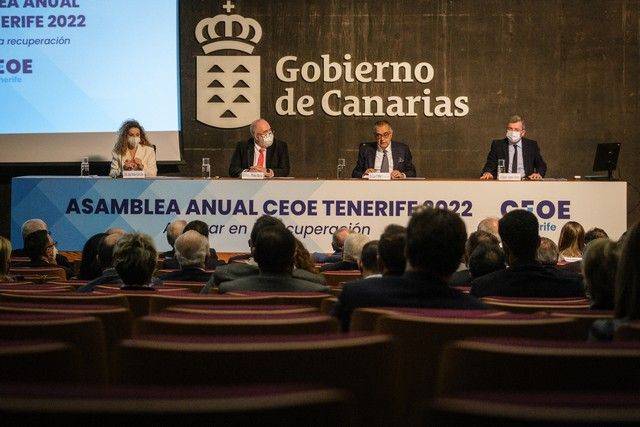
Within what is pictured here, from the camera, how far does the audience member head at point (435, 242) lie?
2.99 meters

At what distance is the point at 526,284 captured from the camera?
4246 millimetres

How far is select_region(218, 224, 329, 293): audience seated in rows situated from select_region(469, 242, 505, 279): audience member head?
1030 mm

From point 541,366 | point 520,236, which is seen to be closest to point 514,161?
point 520,236

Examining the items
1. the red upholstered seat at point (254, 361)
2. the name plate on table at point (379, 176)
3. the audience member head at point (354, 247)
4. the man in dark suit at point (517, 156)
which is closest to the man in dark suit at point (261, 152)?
the name plate on table at point (379, 176)

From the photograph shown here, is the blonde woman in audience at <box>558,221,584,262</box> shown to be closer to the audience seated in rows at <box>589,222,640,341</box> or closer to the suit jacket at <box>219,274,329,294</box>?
the suit jacket at <box>219,274,329,294</box>

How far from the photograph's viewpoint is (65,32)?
11281 millimetres

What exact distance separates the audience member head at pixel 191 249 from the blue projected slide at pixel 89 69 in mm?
6297

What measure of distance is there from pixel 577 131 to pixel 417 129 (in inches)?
73.4

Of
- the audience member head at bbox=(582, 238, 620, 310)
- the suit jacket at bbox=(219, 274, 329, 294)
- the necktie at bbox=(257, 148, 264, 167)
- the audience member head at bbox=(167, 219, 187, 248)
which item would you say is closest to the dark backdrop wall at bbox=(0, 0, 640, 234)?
the necktie at bbox=(257, 148, 264, 167)

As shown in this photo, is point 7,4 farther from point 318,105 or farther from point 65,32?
point 318,105

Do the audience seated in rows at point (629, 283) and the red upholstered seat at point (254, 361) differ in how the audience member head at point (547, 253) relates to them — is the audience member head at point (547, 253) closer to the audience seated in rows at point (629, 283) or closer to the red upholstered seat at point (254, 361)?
the audience seated in rows at point (629, 283)

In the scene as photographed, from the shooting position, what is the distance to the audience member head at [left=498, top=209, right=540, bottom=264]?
4.44 metres

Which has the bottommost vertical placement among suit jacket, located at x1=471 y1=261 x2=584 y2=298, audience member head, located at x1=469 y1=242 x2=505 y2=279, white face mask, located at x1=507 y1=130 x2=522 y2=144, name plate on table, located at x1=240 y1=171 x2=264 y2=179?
suit jacket, located at x1=471 y1=261 x2=584 y2=298

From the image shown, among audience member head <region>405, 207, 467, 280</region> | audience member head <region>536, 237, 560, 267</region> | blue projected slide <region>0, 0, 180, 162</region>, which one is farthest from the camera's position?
blue projected slide <region>0, 0, 180, 162</region>
